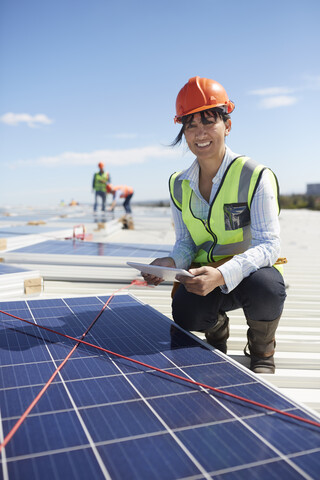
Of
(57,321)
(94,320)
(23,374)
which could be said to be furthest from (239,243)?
(23,374)

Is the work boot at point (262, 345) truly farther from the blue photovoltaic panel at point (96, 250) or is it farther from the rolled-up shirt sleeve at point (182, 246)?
the blue photovoltaic panel at point (96, 250)

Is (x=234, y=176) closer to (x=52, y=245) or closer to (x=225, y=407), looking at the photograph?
(x=225, y=407)

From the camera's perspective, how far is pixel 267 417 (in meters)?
1.75

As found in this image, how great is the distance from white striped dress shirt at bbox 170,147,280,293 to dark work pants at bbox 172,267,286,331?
10 centimetres

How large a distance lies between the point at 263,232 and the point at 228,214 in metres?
0.31

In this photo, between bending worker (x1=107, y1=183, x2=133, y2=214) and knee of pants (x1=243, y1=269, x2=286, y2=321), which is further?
bending worker (x1=107, y1=183, x2=133, y2=214)

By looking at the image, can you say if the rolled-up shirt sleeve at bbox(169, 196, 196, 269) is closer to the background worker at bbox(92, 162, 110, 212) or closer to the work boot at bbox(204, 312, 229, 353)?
the work boot at bbox(204, 312, 229, 353)

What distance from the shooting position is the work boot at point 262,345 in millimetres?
2900

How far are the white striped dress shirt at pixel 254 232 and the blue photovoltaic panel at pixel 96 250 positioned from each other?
10.4 feet

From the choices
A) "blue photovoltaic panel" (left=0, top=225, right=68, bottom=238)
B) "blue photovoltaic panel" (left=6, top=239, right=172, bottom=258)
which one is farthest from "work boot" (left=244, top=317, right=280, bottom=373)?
"blue photovoltaic panel" (left=0, top=225, right=68, bottom=238)

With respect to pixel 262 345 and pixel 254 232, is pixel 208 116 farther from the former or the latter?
pixel 262 345

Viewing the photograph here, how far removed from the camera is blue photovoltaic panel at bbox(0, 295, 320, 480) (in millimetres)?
1424

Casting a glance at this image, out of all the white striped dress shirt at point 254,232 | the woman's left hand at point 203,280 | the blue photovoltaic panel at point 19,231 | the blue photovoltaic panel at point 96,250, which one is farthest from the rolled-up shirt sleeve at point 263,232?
the blue photovoltaic panel at point 19,231

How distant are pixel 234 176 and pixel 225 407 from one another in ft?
5.51
